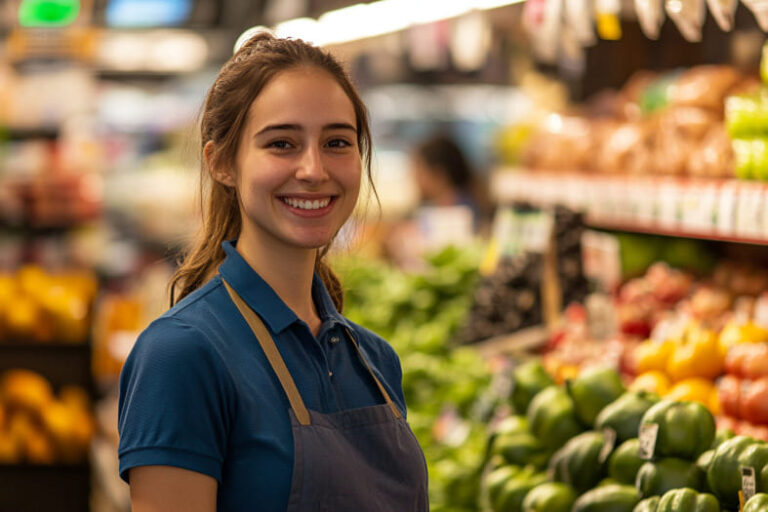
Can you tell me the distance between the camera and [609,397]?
2.63m

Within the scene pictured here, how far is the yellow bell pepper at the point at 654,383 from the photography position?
285cm

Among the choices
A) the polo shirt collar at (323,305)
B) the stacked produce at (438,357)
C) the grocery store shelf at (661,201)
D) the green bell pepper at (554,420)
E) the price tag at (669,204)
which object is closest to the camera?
the polo shirt collar at (323,305)

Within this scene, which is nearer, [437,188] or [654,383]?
[654,383]

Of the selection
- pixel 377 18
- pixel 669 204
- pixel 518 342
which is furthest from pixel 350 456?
pixel 377 18

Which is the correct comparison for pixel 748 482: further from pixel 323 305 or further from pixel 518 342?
pixel 518 342

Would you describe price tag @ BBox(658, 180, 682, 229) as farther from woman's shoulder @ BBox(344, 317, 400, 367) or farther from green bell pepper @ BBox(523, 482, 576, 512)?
woman's shoulder @ BBox(344, 317, 400, 367)

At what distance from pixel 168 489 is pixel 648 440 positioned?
3.68ft

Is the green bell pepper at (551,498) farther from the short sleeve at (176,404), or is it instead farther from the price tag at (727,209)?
the short sleeve at (176,404)

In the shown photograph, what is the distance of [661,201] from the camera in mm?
3393

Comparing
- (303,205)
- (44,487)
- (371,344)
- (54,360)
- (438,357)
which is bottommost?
(44,487)

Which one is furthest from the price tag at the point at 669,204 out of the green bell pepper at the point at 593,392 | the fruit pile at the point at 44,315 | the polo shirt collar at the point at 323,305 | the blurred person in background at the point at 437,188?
the blurred person in background at the point at 437,188

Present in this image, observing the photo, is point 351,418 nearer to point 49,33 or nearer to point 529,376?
point 529,376

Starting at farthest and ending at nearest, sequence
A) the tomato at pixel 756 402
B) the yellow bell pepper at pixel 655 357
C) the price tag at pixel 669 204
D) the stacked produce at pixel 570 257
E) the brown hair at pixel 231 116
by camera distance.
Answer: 1. the stacked produce at pixel 570 257
2. the price tag at pixel 669 204
3. the yellow bell pepper at pixel 655 357
4. the tomato at pixel 756 402
5. the brown hair at pixel 231 116

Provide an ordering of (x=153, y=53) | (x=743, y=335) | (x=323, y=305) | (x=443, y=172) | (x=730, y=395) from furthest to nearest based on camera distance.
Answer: (x=153, y=53)
(x=443, y=172)
(x=743, y=335)
(x=730, y=395)
(x=323, y=305)
